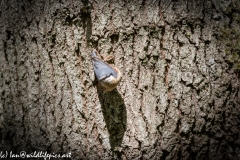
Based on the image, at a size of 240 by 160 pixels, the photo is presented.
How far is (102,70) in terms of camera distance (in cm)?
115

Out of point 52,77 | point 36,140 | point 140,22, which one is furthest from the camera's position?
point 36,140

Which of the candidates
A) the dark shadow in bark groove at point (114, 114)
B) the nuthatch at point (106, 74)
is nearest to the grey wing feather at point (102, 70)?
the nuthatch at point (106, 74)

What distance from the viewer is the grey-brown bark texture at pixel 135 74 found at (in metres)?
1.17

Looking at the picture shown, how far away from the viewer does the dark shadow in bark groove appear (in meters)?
1.24

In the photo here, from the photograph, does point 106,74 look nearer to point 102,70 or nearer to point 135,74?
point 102,70

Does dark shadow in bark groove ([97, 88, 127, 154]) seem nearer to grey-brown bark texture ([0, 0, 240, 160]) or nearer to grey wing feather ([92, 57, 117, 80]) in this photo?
grey-brown bark texture ([0, 0, 240, 160])

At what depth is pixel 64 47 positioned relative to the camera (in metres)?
1.24

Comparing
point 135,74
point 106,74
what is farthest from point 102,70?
point 135,74

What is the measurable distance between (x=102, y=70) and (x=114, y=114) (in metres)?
0.24

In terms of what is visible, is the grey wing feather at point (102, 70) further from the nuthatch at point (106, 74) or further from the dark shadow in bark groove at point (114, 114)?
the dark shadow in bark groove at point (114, 114)

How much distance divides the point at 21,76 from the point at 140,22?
2.27 feet

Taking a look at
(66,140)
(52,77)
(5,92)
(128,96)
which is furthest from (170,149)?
(5,92)

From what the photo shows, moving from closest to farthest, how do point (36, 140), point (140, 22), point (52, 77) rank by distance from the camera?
point (140, 22)
point (52, 77)
point (36, 140)

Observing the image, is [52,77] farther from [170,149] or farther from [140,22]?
[170,149]
